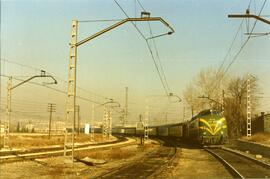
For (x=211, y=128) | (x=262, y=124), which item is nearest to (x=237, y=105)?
(x=262, y=124)

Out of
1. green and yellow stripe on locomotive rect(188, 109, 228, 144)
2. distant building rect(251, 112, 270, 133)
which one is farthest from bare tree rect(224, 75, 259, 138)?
green and yellow stripe on locomotive rect(188, 109, 228, 144)

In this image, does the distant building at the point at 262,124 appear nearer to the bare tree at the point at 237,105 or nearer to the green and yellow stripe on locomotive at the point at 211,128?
the bare tree at the point at 237,105

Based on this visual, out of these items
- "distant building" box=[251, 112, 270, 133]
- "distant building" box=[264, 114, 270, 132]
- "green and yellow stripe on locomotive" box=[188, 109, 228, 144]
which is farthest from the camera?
"distant building" box=[251, 112, 270, 133]

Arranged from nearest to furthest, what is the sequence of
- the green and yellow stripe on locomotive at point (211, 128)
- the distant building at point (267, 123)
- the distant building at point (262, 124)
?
the green and yellow stripe on locomotive at point (211, 128) < the distant building at point (267, 123) < the distant building at point (262, 124)

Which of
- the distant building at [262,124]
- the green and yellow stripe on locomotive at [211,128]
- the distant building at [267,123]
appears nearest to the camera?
the green and yellow stripe on locomotive at [211,128]

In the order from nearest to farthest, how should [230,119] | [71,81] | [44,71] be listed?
[71,81] < [44,71] < [230,119]

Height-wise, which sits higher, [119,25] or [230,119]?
[119,25]

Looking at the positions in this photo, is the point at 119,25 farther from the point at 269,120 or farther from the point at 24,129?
the point at 24,129

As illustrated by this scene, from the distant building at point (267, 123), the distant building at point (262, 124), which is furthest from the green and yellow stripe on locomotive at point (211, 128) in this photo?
the distant building at point (262, 124)

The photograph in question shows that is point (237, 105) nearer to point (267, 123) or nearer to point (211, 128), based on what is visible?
point (267, 123)

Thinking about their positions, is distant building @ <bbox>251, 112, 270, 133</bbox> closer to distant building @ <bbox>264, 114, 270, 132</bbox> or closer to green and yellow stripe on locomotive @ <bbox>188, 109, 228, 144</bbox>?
distant building @ <bbox>264, 114, 270, 132</bbox>

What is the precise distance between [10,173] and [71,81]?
5614 mm

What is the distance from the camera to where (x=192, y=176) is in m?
18.7

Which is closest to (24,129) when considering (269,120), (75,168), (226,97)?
(226,97)
